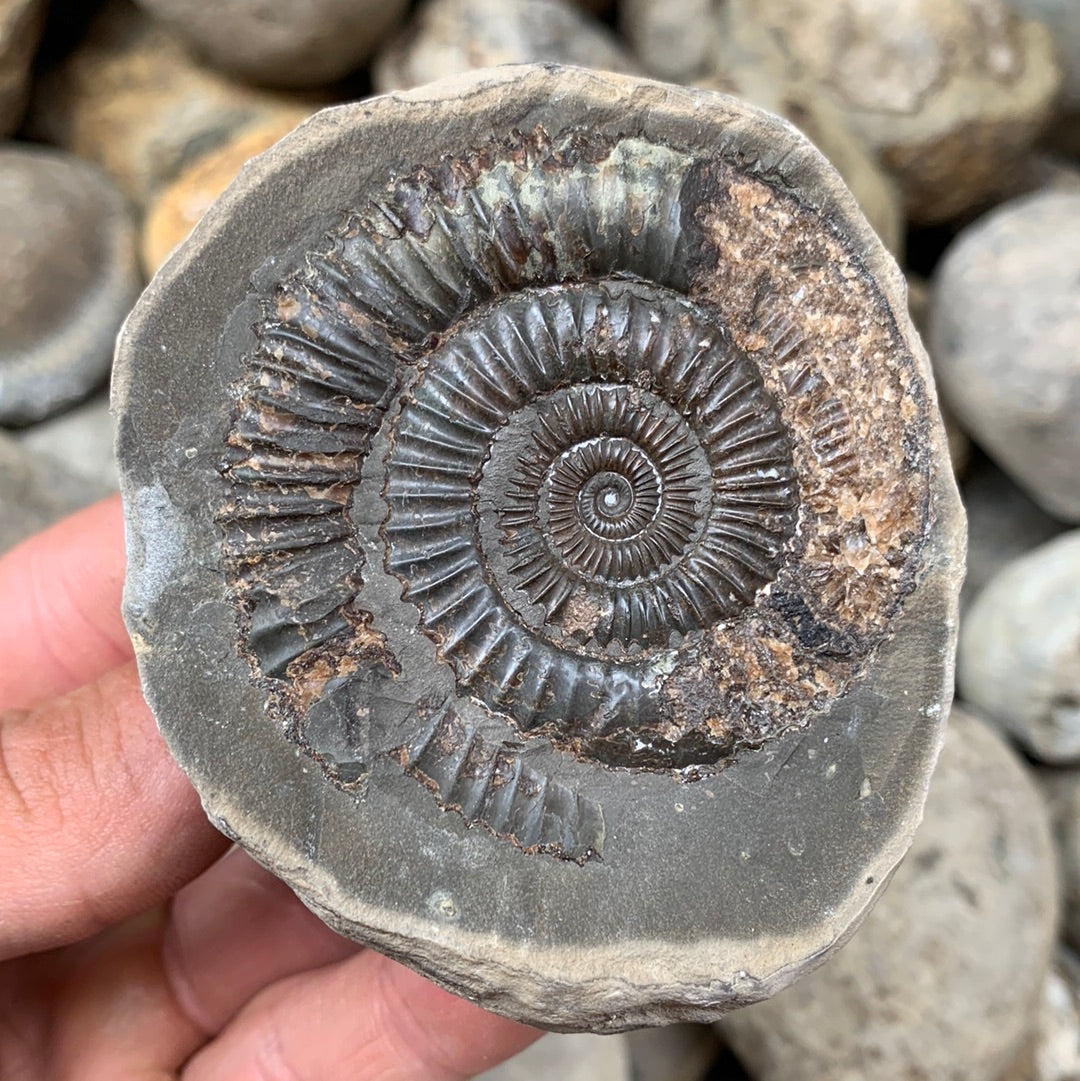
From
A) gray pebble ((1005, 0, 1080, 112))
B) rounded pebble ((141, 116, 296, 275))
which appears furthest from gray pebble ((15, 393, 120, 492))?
gray pebble ((1005, 0, 1080, 112))

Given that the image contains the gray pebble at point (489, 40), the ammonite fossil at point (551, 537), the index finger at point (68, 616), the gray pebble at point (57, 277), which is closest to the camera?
the ammonite fossil at point (551, 537)

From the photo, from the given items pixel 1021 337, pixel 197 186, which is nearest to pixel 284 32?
pixel 197 186

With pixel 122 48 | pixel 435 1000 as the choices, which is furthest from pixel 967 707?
pixel 122 48

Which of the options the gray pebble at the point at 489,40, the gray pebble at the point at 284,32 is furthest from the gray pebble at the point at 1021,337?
the gray pebble at the point at 284,32

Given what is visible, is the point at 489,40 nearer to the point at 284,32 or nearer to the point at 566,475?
the point at 284,32

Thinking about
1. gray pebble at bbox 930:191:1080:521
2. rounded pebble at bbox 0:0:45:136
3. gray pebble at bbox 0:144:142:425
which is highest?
rounded pebble at bbox 0:0:45:136

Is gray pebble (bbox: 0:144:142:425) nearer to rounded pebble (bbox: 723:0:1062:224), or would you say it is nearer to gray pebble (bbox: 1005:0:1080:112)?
rounded pebble (bbox: 723:0:1062:224)

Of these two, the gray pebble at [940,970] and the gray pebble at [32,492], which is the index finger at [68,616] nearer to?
the gray pebble at [32,492]
